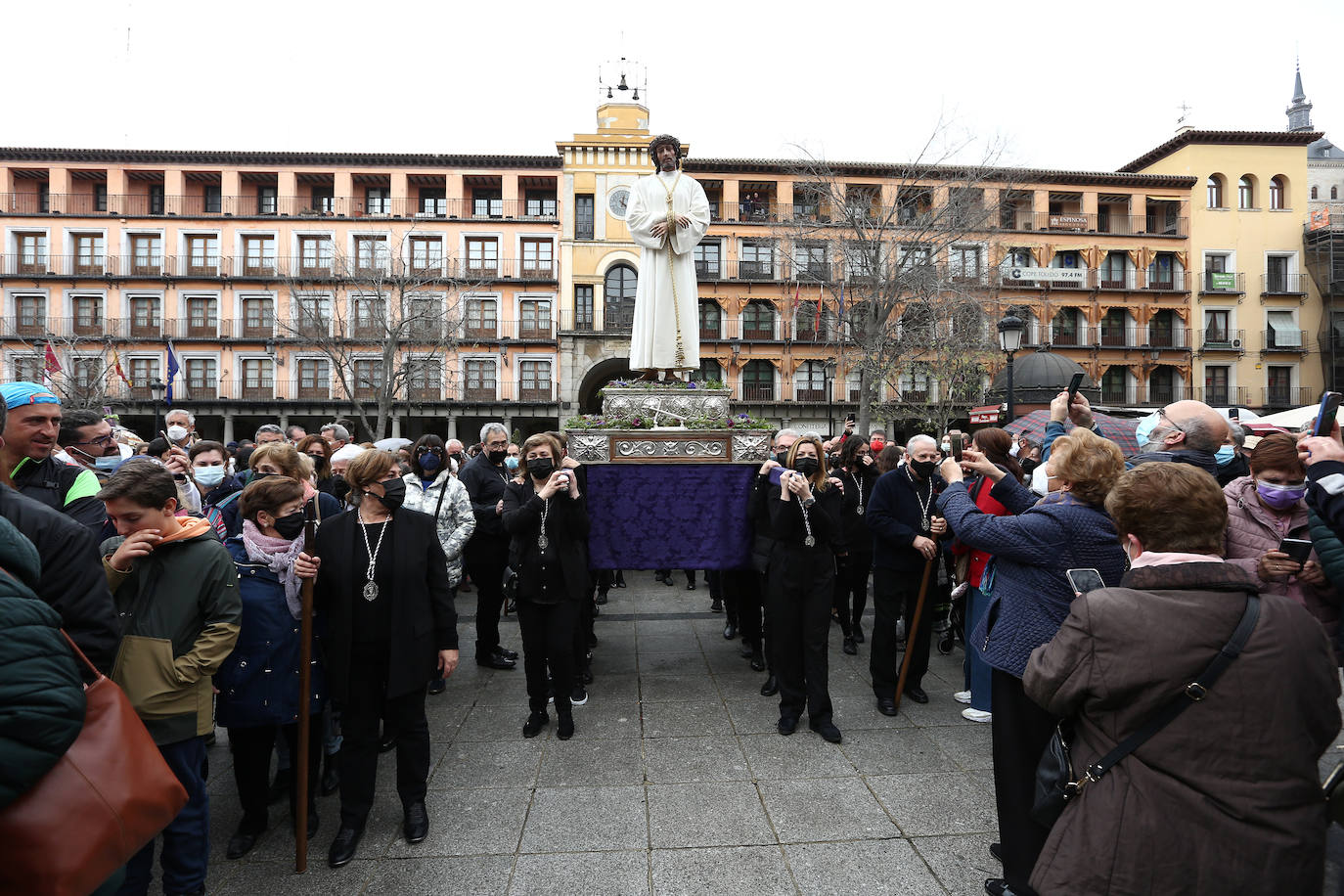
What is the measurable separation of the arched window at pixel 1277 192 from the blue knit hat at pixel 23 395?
2129 inches

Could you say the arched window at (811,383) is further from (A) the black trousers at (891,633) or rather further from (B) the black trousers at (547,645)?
(B) the black trousers at (547,645)

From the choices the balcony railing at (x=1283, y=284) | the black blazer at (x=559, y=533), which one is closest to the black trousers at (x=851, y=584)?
the black blazer at (x=559, y=533)

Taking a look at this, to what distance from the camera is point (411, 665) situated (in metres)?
3.61

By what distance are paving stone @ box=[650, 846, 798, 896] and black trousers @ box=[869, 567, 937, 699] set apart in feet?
7.06

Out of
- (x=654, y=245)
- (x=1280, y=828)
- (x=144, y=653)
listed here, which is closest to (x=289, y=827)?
(x=144, y=653)

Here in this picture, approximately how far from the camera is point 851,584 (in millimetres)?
7043

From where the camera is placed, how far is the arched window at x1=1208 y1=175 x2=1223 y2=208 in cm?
3903

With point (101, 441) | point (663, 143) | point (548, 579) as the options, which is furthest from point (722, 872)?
point (663, 143)

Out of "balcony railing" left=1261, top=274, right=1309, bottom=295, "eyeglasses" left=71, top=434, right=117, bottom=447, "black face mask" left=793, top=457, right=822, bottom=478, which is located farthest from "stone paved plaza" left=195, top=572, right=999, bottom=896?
"balcony railing" left=1261, top=274, right=1309, bottom=295

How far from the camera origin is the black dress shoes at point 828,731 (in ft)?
15.1

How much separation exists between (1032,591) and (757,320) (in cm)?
3561

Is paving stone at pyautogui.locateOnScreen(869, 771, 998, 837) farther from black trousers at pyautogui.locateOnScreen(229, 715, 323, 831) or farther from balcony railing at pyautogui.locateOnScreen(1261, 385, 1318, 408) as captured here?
balcony railing at pyautogui.locateOnScreen(1261, 385, 1318, 408)

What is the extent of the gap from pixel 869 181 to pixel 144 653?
1531 inches

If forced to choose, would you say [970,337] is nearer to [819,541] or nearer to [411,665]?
[819,541]
